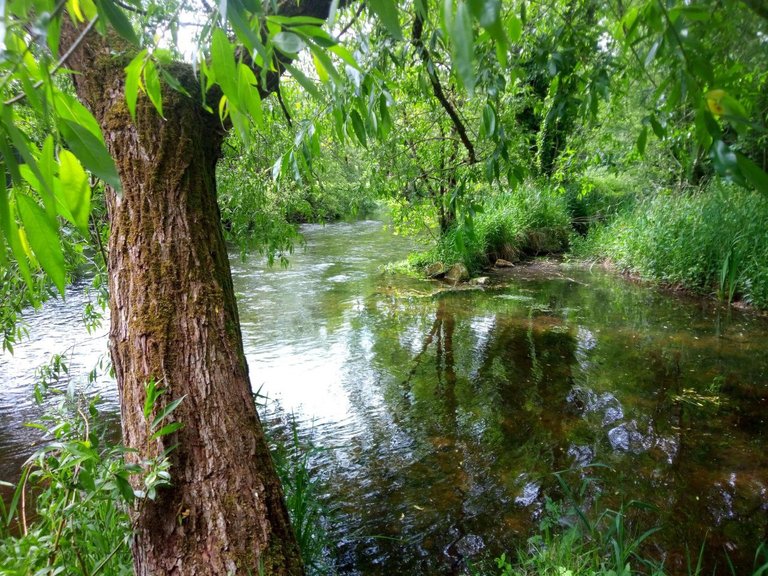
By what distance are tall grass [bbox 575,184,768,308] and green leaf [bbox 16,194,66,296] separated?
22.4 ft

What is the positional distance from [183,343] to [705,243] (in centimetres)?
769

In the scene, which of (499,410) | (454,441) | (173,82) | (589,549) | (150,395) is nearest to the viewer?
(173,82)

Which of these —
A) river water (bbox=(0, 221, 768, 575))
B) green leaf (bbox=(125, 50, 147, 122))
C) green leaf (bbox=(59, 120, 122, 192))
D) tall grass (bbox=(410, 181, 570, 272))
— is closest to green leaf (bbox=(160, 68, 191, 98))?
green leaf (bbox=(125, 50, 147, 122))

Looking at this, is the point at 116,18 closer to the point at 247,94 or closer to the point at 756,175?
the point at 247,94

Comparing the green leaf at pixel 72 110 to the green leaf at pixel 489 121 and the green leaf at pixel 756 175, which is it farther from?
the green leaf at pixel 489 121

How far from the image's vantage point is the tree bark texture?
1.44 m

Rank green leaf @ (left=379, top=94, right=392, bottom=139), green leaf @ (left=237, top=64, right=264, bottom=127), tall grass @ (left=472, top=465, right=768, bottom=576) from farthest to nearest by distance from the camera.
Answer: tall grass @ (left=472, top=465, right=768, bottom=576) < green leaf @ (left=379, top=94, right=392, bottom=139) < green leaf @ (left=237, top=64, right=264, bottom=127)

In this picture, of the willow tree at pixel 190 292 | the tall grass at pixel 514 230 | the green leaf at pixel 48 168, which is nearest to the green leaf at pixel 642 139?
the willow tree at pixel 190 292

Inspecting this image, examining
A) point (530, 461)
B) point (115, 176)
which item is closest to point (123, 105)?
point (115, 176)

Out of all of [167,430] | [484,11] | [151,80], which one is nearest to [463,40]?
[484,11]

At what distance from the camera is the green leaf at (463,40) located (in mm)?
447

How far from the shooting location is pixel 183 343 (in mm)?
1721

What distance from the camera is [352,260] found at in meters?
11.2

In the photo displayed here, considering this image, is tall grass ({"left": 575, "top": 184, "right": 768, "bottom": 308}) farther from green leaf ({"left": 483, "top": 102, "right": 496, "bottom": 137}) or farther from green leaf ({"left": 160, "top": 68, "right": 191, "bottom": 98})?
green leaf ({"left": 160, "top": 68, "right": 191, "bottom": 98})
